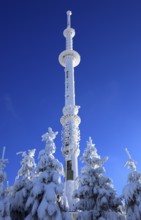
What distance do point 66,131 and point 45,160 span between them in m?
23.8

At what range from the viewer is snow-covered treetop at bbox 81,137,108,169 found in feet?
96.2

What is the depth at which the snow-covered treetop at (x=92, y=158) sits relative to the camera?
29314mm

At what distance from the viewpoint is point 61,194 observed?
25.6 m

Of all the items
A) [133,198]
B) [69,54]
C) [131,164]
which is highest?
[69,54]

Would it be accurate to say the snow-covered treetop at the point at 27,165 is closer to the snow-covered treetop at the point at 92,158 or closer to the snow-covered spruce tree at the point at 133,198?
the snow-covered treetop at the point at 92,158

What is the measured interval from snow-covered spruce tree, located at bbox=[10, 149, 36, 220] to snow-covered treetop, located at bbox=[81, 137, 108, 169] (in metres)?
5.43

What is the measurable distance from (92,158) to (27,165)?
6.88 meters

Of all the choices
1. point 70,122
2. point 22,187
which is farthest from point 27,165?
point 70,122

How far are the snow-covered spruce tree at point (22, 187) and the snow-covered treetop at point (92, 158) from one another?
17.8 feet

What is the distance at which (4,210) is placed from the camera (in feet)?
88.7

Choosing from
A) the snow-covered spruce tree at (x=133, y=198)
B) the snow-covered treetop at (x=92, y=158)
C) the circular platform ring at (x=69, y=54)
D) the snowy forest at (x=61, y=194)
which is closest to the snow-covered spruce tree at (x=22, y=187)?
the snowy forest at (x=61, y=194)

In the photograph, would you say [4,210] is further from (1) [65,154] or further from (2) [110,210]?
(1) [65,154]

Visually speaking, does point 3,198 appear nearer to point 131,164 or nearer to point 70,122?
point 131,164

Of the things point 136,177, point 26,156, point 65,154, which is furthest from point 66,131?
point 136,177
